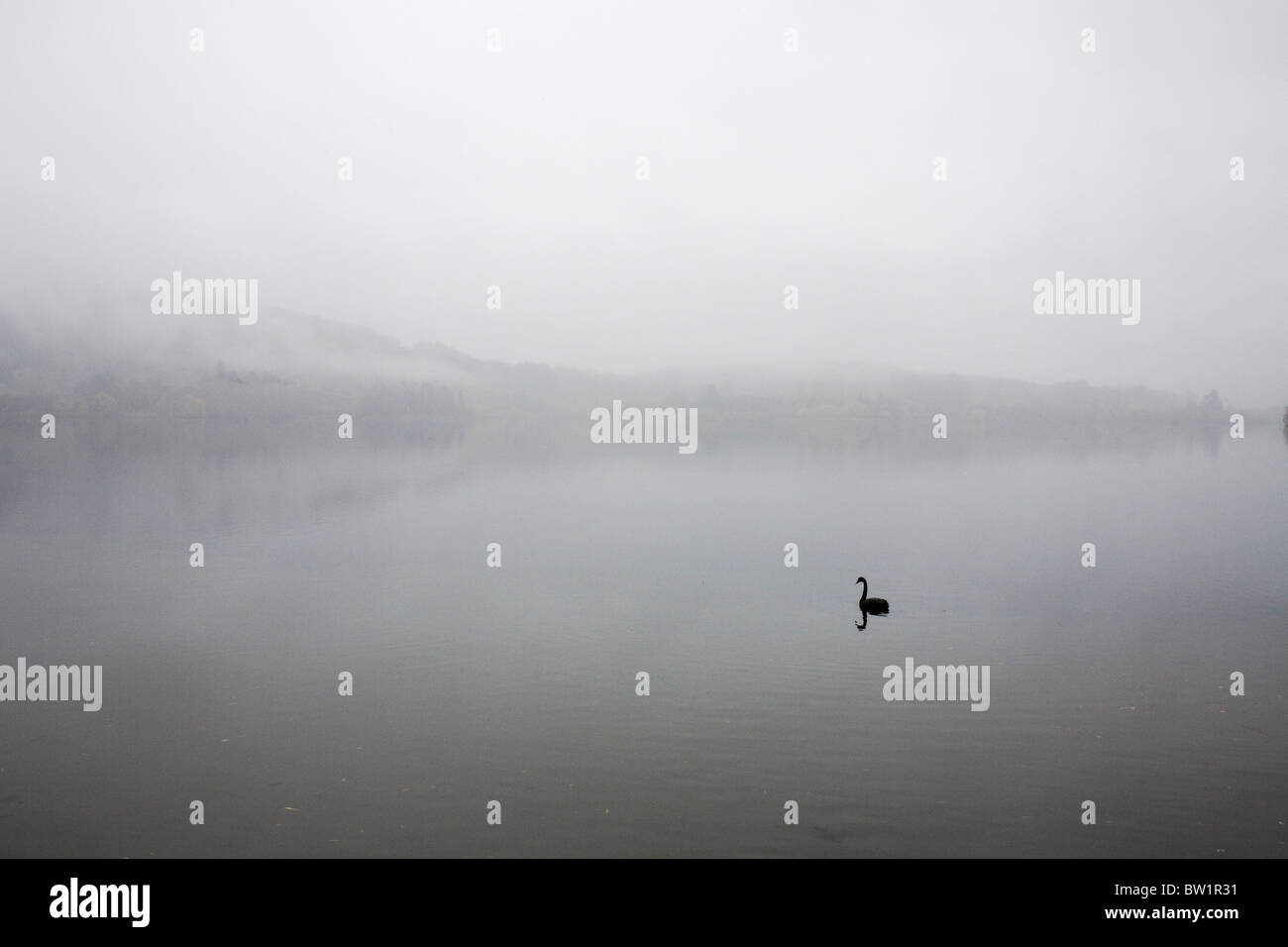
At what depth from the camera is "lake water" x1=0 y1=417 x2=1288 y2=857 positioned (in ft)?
50.7

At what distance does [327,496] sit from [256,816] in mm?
59160

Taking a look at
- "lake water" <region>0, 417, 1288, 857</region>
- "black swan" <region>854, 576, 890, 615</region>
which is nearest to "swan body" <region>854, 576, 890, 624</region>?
"black swan" <region>854, 576, 890, 615</region>

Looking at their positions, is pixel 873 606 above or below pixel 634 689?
above

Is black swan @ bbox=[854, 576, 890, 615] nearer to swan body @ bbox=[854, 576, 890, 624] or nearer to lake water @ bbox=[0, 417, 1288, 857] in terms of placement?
swan body @ bbox=[854, 576, 890, 624]

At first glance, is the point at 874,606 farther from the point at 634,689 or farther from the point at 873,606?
the point at 634,689

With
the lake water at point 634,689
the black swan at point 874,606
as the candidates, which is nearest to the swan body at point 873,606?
the black swan at point 874,606

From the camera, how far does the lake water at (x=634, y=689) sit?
1545 cm

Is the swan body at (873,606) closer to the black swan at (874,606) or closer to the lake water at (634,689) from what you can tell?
the black swan at (874,606)

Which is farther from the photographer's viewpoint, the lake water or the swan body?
the swan body

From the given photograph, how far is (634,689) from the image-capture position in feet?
75.0

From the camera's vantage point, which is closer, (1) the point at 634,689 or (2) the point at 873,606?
(1) the point at 634,689

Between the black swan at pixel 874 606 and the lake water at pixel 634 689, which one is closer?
the lake water at pixel 634 689

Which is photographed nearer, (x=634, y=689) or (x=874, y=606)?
(x=634, y=689)

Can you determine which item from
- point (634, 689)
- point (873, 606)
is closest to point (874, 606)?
point (873, 606)
